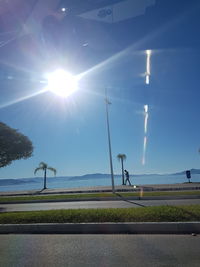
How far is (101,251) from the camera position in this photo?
4570 millimetres

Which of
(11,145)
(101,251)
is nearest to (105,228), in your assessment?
(101,251)

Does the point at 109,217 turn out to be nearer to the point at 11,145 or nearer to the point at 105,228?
the point at 105,228

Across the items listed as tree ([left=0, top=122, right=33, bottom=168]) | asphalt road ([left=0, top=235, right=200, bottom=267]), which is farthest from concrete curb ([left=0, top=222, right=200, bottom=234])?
tree ([left=0, top=122, right=33, bottom=168])

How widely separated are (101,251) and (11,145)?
14041mm

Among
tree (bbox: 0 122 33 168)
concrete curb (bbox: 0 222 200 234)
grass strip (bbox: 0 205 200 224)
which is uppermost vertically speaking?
tree (bbox: 0 122 33 168)

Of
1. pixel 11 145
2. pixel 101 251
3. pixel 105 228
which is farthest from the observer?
pixel 11 145

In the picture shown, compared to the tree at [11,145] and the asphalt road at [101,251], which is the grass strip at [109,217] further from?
the tree at [11,145]

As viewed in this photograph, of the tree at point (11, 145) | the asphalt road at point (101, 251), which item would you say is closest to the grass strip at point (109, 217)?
the asphalt road at point (101, 251)

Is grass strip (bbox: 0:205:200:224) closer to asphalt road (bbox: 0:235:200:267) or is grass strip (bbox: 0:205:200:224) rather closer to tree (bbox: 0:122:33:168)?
asphalt road (bbox: 0:235:200:267)

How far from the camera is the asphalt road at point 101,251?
3971mm

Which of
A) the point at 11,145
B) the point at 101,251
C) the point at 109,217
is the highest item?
the point at 11,145

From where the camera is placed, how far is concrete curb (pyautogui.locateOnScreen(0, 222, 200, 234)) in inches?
229

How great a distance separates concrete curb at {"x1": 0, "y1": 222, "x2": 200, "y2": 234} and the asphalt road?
1.47ft

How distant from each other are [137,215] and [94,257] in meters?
3.00
